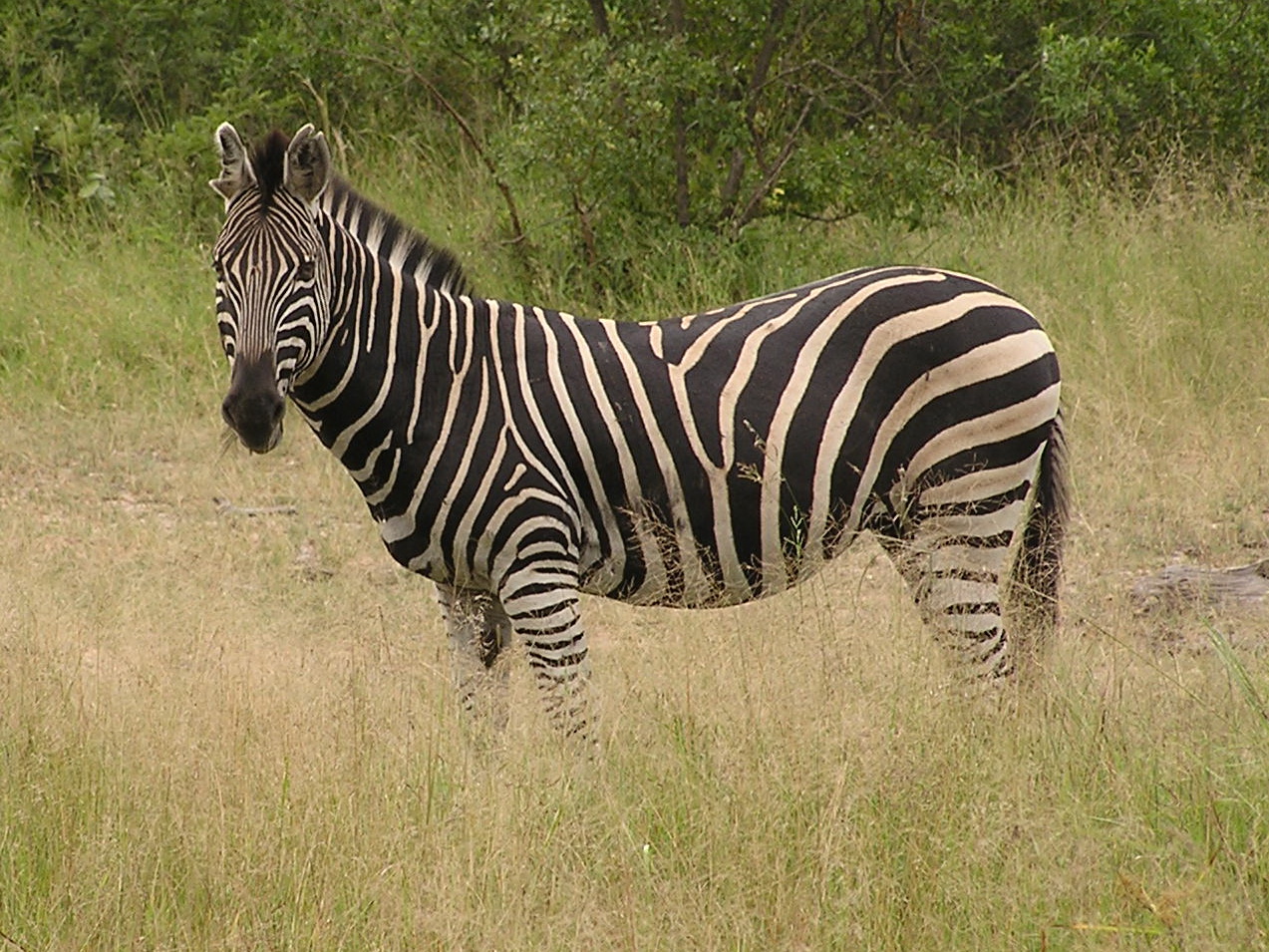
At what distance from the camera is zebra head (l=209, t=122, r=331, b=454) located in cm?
439

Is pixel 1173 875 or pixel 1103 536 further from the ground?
→ pixel 1103 536

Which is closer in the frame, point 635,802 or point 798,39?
point 635,802

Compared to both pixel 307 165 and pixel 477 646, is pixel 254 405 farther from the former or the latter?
pixel 477 646

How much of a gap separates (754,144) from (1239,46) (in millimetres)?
3160

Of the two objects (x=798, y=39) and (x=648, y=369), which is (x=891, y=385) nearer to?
(x=648, y=369)

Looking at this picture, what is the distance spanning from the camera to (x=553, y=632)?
4590mm

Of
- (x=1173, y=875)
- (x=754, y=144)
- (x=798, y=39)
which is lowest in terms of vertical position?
(x=1173, y=875)

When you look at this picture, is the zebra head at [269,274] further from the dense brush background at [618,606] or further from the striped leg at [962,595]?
the striped leg at [962,595]

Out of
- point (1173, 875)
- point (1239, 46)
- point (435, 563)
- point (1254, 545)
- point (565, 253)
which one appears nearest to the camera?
point (1173, 875)

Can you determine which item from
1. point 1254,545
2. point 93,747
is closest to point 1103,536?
point 1254,545

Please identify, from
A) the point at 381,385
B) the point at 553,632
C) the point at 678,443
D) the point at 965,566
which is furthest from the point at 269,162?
the point at 965,566

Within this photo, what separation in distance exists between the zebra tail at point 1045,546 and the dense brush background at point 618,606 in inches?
6.6

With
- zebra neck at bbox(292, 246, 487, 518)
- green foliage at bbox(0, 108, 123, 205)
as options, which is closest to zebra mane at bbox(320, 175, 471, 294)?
zebra neck at bbox(292, 246, 487, 518)

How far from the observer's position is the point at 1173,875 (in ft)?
11.5
